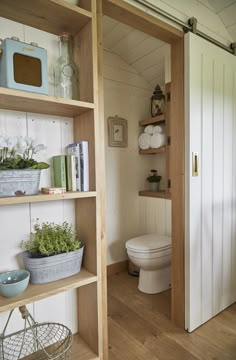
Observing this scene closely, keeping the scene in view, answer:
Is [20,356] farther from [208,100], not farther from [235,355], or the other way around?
[208,100]

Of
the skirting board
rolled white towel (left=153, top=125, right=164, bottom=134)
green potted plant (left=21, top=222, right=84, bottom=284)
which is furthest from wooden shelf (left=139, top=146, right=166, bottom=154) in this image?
green potted plant (left=21, top=222, right=84, bottom=284)

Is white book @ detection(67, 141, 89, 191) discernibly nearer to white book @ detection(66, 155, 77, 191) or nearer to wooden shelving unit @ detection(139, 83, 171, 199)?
white book @ detection(66, 155, 77, 191)

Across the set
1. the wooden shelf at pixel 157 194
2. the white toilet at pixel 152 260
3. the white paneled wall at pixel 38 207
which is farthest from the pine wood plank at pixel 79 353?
the wooden shelf at pixel 157 194

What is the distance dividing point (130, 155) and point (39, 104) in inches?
64.2

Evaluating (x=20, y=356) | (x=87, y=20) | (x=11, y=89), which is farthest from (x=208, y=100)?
(x=20, y=356)

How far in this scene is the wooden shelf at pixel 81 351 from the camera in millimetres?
1231

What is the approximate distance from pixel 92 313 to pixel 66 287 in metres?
0.28

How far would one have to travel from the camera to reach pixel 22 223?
48.0 inches

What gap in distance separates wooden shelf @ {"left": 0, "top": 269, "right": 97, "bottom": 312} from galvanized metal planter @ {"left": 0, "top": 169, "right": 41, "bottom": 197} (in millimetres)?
435

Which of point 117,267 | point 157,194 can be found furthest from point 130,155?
point 117,267

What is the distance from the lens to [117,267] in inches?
→ 101

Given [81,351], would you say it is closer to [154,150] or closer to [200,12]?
[154,150]

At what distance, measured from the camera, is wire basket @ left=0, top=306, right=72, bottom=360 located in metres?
1.15

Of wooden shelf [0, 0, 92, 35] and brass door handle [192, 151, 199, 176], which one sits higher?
wooden shelf [0, 0, 92, 35]
